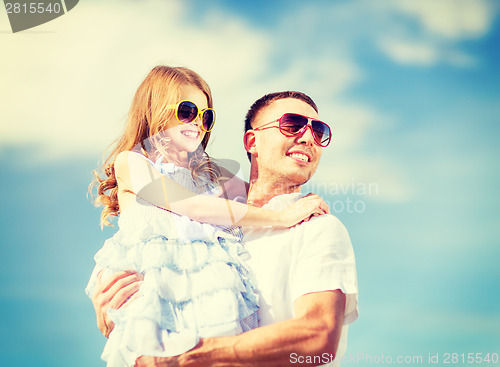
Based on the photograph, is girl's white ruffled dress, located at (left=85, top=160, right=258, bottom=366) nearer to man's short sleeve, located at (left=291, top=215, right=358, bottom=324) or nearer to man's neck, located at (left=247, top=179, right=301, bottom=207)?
man's short sleeve, located at (left=291, top=215, right=358, bottom=324)

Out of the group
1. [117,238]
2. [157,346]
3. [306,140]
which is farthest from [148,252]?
[306,140]

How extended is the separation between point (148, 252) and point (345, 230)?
147cm

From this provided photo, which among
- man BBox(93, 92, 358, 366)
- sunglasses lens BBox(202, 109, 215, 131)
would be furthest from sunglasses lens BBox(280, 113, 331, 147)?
sunglasses lens BBox(202, 109, 215, 131)

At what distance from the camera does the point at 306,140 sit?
14.8ft

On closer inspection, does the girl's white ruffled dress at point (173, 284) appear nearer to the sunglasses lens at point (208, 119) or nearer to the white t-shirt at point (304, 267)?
the white t-shirt at point (304, 267)

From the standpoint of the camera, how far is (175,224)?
152 inches

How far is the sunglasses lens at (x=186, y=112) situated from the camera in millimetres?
4457

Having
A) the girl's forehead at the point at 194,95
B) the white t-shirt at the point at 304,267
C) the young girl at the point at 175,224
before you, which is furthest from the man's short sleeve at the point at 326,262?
the girl's forehead at the point at 194,95

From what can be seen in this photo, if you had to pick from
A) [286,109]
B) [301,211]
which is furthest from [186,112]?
[301,211]

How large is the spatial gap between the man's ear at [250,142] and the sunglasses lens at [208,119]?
16.7 inches

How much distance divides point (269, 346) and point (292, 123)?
2021mm

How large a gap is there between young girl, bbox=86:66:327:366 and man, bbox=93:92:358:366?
0.11m

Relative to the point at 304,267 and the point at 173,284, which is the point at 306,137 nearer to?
the point at 304,267

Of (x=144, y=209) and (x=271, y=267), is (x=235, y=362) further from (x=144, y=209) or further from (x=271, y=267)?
(x=144, y=209)
